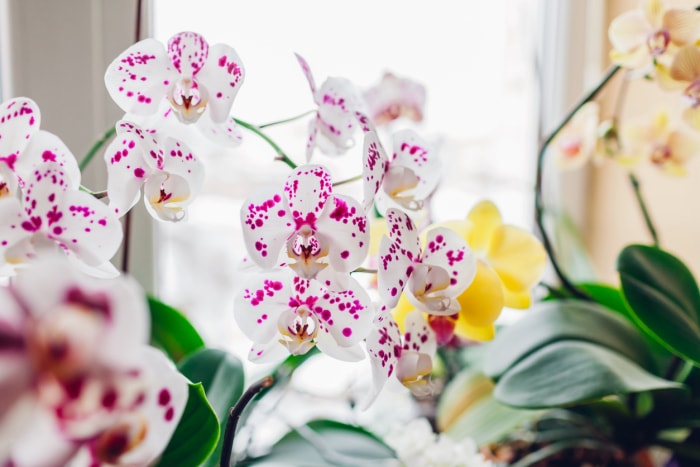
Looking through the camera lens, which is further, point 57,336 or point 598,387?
point 598,387

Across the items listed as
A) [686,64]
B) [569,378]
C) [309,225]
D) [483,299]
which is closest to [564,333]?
[569,378]

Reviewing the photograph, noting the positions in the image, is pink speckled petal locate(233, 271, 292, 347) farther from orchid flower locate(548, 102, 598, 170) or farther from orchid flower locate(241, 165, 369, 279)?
orchid flower locate(548, 102, 598, 170)

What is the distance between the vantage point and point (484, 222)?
2.23 feet

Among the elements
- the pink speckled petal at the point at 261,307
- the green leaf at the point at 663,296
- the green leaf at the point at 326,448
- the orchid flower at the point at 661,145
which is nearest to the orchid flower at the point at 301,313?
the pink speckled petal at the point at 261,307

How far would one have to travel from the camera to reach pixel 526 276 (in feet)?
2.21

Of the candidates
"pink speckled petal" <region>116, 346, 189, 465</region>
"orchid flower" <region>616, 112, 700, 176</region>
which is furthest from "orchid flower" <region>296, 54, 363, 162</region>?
"orchid flower" <region>616, 112, 700, 176</region>

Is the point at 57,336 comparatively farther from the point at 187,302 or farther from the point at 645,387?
the point at 187,302

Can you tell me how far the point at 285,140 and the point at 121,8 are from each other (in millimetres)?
370

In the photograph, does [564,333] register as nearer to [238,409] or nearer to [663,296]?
[663,296]

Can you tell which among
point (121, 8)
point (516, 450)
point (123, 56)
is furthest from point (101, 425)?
point (516, 450)

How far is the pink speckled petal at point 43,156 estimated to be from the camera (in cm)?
46

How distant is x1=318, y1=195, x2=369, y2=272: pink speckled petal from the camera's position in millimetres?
442

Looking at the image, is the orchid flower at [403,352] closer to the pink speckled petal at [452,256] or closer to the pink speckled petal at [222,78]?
the pink speckled petal at [452,256]

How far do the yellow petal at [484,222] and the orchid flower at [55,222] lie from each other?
1.23ft
